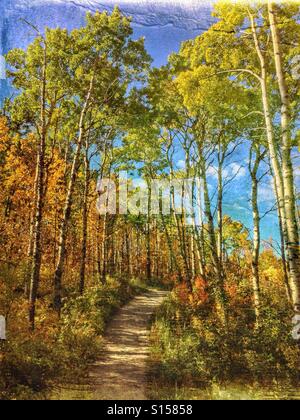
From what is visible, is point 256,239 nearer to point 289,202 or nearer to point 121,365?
point 289,202

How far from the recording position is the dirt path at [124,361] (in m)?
7.00

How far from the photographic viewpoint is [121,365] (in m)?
8.68

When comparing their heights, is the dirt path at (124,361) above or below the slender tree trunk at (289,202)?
below

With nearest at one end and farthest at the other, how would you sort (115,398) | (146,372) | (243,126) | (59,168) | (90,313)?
1. (115,398)
2. (146,372)
3. (90,313)
4. (243,126)
5. (59,168)

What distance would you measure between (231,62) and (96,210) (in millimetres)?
15221

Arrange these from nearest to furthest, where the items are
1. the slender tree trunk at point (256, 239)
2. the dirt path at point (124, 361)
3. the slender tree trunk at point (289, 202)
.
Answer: the slender tree trunk at point (289, 202)
the dirt path at point (124, 361)
the slender tree trunk at point (256, 239)

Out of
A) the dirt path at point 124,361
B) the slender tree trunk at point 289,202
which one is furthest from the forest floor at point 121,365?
the slender tree trunk at point 289,202

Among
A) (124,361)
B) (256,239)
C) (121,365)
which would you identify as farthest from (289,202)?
(124,361)

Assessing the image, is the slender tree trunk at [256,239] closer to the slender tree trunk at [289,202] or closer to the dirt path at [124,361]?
the dirt path at [124,361]

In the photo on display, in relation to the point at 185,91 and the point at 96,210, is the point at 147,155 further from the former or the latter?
the point at 185,91

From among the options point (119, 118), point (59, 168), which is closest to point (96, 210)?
point (59, 168)

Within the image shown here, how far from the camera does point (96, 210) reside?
2344 cm

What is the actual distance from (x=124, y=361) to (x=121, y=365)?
1.02 feet
